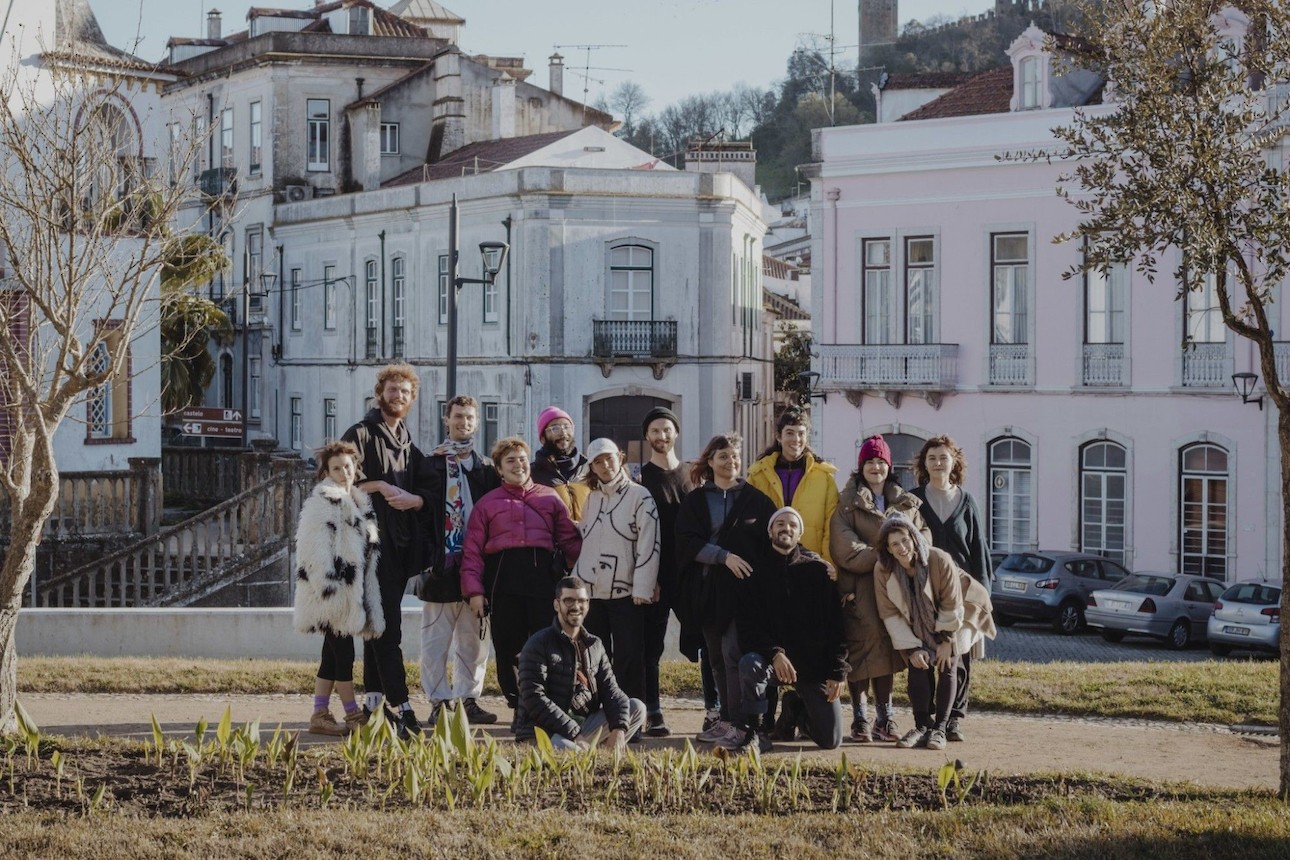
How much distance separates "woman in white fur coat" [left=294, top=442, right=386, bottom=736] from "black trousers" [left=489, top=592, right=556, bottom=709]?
77 centimetres

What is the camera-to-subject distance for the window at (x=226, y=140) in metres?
50.7

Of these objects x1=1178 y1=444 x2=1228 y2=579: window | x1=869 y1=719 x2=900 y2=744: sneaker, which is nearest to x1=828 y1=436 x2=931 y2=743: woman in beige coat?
x1=869 y1=719 x2=900 y2=744: sneaker

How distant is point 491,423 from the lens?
136 feet

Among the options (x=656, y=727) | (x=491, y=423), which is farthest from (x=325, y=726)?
(x=491, y=423)

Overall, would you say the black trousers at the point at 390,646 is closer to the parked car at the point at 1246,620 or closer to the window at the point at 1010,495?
the parked car at the point at 1246,620

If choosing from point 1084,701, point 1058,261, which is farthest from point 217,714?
point 1058,261

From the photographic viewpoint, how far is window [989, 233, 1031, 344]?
32500 mm

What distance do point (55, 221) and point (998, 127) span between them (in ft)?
81.1

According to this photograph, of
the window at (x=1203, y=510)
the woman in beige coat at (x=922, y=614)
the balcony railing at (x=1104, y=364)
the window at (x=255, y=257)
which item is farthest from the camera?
the window at (x=255, y=257)

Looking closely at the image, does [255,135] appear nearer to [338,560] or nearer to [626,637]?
[338,560]

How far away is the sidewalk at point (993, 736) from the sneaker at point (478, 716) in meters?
0.13

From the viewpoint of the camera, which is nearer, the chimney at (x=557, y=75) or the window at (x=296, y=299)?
the window at (x=296, y=299)

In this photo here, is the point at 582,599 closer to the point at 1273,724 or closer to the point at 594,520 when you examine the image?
the point at 594,520

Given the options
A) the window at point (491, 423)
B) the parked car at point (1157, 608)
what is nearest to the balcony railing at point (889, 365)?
the parked car at point (1157, 608)
